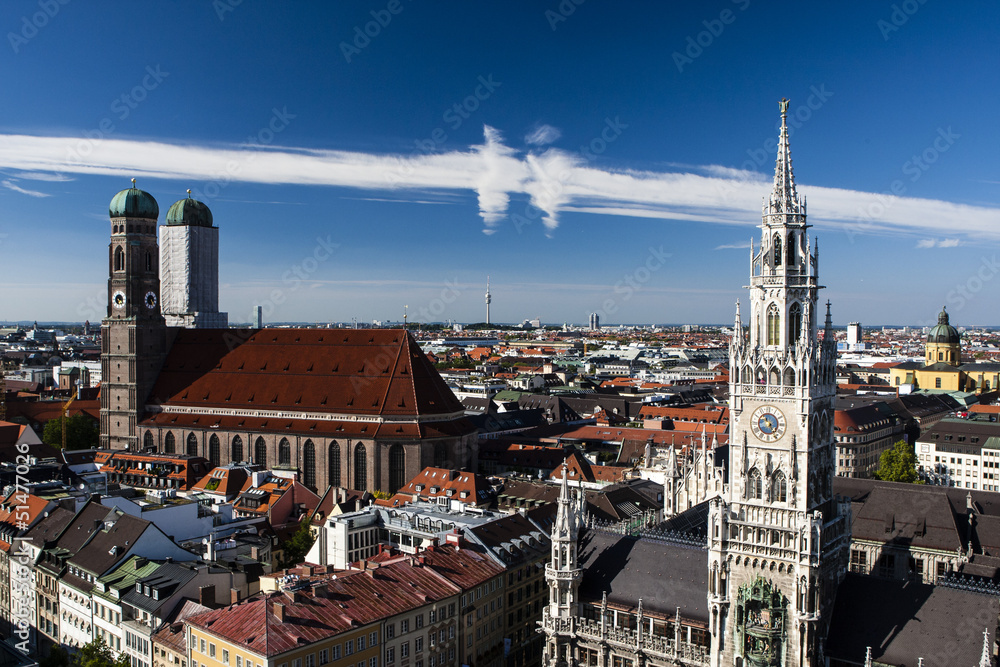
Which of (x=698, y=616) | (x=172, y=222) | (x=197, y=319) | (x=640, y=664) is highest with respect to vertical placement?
(x=172, y=222)

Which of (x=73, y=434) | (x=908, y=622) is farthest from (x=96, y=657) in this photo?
(x=73, y=434)

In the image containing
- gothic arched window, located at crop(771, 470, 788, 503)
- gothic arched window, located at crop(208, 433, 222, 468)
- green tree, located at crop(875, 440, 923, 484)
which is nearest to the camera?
gothic arched window, located at crop(771, 470, 788, 503)

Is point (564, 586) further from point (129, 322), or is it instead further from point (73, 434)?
point (73, 434)

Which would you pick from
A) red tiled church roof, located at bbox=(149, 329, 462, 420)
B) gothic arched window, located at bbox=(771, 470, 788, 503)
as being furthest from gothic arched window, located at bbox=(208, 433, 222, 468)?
gothic arched window, located at bbox=(771, 470, 788, 503)

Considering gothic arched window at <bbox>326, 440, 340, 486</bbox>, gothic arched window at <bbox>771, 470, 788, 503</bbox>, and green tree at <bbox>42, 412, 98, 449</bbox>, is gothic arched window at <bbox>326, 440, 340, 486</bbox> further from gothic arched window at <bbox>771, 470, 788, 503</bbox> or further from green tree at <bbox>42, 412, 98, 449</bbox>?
gothic arched window at <bbox>771, 470, 788, 503</bbox>

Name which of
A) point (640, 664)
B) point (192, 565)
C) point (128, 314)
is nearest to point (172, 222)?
point (128, 314)

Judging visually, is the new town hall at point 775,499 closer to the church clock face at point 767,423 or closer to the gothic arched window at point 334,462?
the church clock face at point 767,423

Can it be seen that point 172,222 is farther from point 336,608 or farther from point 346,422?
point 336,608
